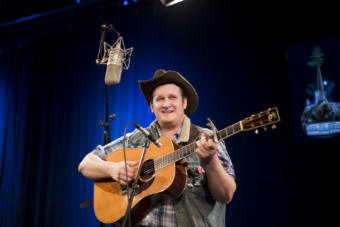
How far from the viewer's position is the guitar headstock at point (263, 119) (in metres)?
1.41

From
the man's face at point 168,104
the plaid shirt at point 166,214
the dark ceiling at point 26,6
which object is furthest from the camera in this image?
the dark ceiling at point 26,6

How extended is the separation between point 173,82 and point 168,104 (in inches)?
9.3

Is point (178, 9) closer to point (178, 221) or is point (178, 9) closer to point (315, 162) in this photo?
point (315, 162)

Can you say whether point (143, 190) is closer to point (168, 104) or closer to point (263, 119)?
point (168, 104)

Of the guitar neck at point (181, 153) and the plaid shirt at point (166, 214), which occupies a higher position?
the guitar neck at point (181, 153)

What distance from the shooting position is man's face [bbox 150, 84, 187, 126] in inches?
80.8

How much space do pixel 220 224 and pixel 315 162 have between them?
1.50 m

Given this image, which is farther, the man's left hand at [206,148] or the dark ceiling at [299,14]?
the dark ceiling at [299,14]

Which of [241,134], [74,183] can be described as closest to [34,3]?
[74,183]

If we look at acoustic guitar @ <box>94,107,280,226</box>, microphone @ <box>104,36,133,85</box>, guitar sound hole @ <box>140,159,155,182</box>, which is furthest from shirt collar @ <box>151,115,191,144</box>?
microphone @ <box>104,36,133,85</box>

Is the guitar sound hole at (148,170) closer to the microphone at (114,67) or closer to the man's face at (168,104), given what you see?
the man's face at (168,104)

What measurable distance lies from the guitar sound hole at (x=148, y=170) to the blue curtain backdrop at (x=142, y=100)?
1504 mm

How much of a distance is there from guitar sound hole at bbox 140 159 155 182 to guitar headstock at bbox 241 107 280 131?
69 cm

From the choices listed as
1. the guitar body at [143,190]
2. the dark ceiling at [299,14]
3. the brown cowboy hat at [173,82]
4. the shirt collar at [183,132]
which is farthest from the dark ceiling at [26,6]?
the guitar body at [143,190]
